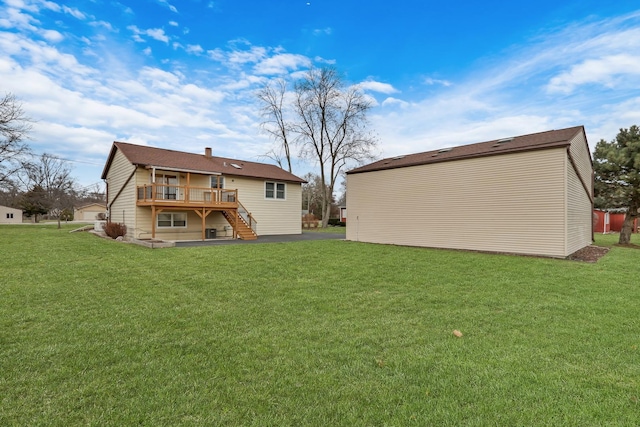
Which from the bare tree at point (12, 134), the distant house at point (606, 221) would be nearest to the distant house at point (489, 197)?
the distant house at point (606, 221)

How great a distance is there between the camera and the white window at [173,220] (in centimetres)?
1647

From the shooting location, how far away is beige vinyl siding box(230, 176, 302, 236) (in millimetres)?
19188

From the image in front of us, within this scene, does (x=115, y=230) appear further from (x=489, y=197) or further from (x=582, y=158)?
(x=582, y=158)

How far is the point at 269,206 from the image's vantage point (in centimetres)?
2041

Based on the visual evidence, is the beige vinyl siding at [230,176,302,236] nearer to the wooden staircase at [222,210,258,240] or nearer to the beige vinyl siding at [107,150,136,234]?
the wooden staircase at [222,210,258,240]

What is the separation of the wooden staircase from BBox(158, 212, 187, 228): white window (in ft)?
7.18

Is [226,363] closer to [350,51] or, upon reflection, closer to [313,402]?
[313,402]

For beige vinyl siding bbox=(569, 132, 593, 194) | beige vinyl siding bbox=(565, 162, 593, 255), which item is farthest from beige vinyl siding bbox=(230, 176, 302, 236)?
beige vinyl siding bbox=(569, 132, 593, 194)

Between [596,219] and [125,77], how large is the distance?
115 ft

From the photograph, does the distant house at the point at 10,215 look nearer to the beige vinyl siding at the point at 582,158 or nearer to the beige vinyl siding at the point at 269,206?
the beige vinyl siding at the point at 269,206

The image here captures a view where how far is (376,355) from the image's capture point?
10.4 feet

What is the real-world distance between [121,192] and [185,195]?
15.1 ft

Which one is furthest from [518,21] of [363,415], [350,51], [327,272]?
[363,415]

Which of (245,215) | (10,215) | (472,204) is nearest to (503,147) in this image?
(472,204)
